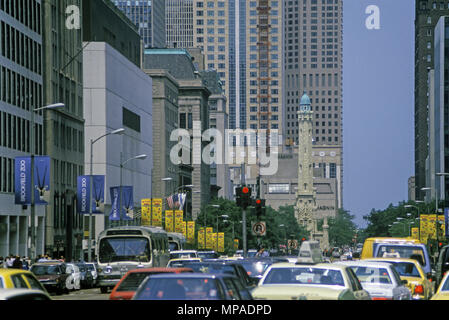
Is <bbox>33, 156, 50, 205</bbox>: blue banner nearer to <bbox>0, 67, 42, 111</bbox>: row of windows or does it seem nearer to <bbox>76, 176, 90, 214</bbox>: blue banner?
<bbox>76, 176, 90, 214</bbox>: blue banner

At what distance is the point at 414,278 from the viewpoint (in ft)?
93.4

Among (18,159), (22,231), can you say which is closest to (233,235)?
(22,231)

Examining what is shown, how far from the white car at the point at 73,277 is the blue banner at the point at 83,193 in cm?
1959

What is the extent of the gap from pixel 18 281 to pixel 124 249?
97.9 ft

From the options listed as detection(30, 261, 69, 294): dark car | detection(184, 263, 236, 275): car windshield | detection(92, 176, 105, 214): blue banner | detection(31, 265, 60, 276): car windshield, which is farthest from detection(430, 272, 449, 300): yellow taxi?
detection(92, 176, 105, 214): blue banner

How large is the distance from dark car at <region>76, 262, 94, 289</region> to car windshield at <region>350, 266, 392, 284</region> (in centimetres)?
3203

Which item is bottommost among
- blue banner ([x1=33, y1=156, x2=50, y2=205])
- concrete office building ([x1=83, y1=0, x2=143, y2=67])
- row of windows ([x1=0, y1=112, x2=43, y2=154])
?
blue banner ([x1=33, y1=156, x2=50, y2=205])

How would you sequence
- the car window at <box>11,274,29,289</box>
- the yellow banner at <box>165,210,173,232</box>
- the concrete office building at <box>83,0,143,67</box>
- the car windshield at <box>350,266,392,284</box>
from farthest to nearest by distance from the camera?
the concrete office building at <box>83,0,143,67</box>
the yellow banner at <box>165,210,173,232</box>
the car windshield at <box>350,266,392,284</box>
the car window at <box>11,274,29,289</box>

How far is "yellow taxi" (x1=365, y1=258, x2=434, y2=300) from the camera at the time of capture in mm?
27281

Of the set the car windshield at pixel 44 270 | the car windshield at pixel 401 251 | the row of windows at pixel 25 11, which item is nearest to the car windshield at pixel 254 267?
the car windshield at pixel 401 251

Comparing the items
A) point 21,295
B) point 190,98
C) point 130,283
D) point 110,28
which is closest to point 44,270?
point 130,283
